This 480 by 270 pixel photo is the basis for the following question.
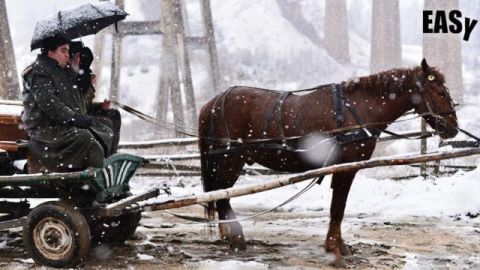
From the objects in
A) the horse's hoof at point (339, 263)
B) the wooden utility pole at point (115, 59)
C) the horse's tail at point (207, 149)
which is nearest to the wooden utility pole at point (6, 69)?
the wooden utility pole at point (115, 59)

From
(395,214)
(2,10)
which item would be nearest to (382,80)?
(395,214)

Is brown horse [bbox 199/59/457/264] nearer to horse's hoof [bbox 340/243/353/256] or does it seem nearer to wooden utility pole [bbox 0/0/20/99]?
horse's hoof [bbox 340/243/353/256]

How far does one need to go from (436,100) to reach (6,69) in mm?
9065

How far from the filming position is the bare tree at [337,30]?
35.3 meters

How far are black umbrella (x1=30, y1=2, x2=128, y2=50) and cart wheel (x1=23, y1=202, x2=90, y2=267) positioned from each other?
1490 millimetres

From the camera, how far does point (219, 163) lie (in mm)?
6715

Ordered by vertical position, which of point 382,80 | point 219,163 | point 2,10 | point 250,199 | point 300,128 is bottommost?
point 250,199

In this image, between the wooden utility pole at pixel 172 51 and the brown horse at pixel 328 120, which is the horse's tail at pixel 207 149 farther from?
the wooden utility pole at pixel 172 51

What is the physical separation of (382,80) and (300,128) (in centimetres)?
94

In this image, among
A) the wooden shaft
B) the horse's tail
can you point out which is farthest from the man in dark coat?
the horse's tail

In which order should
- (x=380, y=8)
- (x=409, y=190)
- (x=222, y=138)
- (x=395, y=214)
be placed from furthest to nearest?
(x=380, y=8)
(x=409, y=190)
(x=395, y=214)
(x=222, y=138)

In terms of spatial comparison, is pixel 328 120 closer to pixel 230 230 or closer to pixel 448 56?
pixel 230 230

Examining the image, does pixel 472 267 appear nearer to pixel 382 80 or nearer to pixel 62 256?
pixel 382 80

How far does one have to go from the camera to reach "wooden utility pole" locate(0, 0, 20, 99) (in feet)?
39.6
